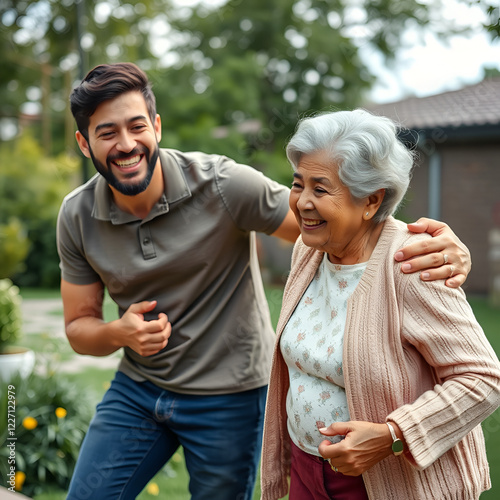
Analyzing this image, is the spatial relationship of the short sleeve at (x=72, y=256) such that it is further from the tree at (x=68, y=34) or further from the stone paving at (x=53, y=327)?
the tree at (x=68, y=34)

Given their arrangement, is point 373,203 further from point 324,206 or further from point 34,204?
point 34,204

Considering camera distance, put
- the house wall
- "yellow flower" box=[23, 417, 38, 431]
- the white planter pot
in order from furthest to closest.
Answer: the house wall
the white planter pot
"yellow flower" box=[23, 417, 38, 431]

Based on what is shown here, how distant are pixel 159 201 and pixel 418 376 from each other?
1.10 metres

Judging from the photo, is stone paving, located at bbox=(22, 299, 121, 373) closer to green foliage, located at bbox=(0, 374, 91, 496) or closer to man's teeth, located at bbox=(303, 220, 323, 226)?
green foliage, located at bbox=(0, 374, 91, 496)

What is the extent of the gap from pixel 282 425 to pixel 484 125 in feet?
19.2

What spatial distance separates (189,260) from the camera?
213 cm

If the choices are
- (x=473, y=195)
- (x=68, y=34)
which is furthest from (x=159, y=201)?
(x=68, y=34)

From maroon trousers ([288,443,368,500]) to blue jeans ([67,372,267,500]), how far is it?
41 centimetres

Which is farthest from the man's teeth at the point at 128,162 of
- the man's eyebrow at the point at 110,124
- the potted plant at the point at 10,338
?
the potted plant at the point at 10,338

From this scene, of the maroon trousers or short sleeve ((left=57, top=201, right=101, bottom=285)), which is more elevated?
short sleeve ((left=57, top=201, right=101, bottom=285))

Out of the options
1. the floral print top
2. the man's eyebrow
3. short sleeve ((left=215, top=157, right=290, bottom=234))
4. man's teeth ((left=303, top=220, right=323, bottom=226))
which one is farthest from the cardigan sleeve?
the man's eyebrow

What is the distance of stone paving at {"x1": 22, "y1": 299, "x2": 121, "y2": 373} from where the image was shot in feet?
21.2

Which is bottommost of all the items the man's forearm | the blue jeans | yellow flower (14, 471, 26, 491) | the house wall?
the house wall

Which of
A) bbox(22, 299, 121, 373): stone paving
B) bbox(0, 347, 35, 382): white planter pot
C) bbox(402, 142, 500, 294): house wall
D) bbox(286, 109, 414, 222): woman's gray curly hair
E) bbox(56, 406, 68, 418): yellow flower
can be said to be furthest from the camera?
bbox(402, 142, 500, 294): house wall
